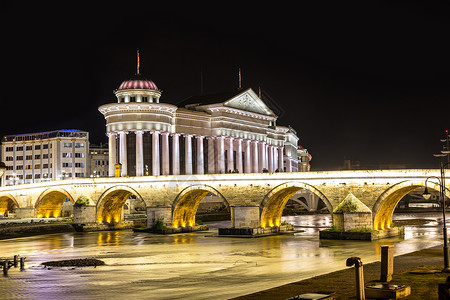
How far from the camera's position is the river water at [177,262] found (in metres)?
26.3

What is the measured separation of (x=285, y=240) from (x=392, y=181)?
9.61m

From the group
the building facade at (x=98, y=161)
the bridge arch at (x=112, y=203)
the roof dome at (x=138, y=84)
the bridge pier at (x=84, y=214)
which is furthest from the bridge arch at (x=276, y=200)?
the building facade at (x=98, y=161)

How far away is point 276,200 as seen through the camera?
2101 inches

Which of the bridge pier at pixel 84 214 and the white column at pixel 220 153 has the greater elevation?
the white column at pixel 220 153

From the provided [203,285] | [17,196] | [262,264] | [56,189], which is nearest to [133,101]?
[56,189]

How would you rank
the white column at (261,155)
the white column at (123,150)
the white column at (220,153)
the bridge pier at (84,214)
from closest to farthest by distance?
1. the bridge pier at (84,214)
2. the white column at (123,150)
3. the white column at (220,153)
4. the white column at (261,155)

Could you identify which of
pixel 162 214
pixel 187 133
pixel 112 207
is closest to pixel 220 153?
pixel 187 133

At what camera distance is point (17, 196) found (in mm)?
80125

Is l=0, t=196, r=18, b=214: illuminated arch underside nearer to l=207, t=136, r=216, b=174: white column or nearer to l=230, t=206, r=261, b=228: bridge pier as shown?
l=207, t=136, r=216, b=174: white column

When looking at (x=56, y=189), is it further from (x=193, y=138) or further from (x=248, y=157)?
(x=248, y=157)

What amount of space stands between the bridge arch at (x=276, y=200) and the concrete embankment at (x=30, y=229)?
21320 mm

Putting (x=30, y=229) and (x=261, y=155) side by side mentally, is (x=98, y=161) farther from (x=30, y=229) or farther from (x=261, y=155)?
(x=30, y=229)

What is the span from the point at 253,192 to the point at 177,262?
16.8 meters

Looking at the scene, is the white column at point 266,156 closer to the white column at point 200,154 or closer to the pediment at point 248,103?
the pediment at point 248,103
